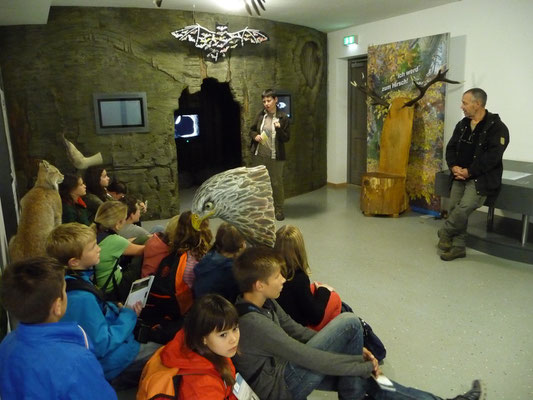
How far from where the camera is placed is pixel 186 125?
7676mm

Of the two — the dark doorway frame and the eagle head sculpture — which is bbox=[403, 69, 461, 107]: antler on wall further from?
the eagle head sculpture

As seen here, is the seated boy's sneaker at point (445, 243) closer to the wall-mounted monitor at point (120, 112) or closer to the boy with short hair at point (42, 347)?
the boy with short hair at point (42, 347)

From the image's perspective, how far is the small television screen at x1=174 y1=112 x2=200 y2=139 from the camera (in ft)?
24.8

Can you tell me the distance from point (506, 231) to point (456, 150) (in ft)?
3.26

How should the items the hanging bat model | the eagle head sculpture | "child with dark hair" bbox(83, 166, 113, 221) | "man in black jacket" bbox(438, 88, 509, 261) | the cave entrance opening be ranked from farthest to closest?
the cave entrance opening < the hanging bat model < "man in black jacket" bbox(438, 88, 509, 261) < "child with dark hair" bbox(83, 166, 113, 221) < the eagle head sculpture

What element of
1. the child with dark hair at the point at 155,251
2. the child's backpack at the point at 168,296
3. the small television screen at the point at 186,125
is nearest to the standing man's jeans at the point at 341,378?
the child's backpack at the point at 168,296

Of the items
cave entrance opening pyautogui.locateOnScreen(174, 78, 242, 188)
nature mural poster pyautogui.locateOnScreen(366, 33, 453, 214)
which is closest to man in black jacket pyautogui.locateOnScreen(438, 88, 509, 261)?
nature mural poster pyautogui.locateOnScreen(366, 33, 453, 214)

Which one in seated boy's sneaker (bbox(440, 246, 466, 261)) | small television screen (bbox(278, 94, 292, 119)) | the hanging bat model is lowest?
seated boy's sneaker (bbox(440, 246, 466, 261))

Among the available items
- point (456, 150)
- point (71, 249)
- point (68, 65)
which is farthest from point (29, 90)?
point (456, 150)

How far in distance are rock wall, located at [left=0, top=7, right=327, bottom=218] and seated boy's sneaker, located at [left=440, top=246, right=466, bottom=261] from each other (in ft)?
9.88

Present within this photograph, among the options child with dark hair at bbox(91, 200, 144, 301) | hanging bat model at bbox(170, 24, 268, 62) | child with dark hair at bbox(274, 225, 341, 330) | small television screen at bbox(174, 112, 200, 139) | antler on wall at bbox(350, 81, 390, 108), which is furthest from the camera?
small television screen at bbox(174, 112, 200, 139)

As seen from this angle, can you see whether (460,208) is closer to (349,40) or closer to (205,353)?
(205,353)

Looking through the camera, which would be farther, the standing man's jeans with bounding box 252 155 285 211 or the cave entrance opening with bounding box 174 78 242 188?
the cave entrance opening with bounding box 174 78 242 188

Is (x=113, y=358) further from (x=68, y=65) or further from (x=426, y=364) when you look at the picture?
(x=68, y=65)
